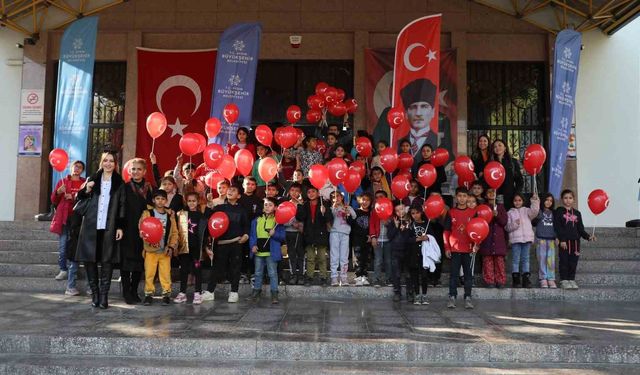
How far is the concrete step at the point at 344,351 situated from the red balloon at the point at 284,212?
247cm

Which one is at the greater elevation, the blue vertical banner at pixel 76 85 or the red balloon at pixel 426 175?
the blue vertical banner at pixel 76 85

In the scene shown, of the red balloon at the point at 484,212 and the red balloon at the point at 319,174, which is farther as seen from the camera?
the red balloon at the point at 319,174

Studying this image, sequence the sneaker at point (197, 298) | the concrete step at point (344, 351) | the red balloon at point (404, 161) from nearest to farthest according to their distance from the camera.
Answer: the concrete step at point (344, 351) < the sneaker at point (197, 298) < the red balloon at point (404, 161)

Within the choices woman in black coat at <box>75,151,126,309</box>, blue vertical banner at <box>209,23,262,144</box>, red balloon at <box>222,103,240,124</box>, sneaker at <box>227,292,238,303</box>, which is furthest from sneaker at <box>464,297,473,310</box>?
blue vertical banner at <box>209,23,262,144</box>

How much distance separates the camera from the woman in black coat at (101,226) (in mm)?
6676

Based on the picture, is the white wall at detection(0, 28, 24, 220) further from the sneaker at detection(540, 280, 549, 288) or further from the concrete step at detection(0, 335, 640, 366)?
the sneaker at detection(540, 280, 549, 288)

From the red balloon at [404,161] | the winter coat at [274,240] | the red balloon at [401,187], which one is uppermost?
the red balloon at [404,161]

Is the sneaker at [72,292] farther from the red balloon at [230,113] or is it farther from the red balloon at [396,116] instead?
the red balloon at [396,116]

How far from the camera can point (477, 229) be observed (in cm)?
695

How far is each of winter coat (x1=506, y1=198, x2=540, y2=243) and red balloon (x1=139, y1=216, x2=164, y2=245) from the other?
194 inches

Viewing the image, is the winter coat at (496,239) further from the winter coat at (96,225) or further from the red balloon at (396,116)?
the winter coat at (96,225)

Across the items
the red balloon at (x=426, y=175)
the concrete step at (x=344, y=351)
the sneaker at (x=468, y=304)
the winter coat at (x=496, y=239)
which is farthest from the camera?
the red balloon at (x=426, y=175)

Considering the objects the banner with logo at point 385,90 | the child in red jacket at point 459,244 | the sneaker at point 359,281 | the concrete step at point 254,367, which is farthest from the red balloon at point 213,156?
the banner with logo at point 385,90

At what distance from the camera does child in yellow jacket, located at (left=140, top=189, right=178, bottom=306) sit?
7.07 m
